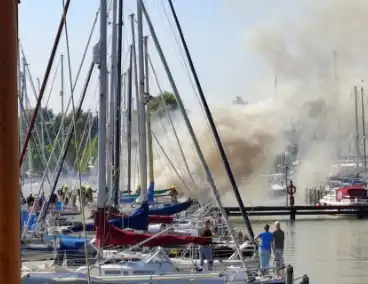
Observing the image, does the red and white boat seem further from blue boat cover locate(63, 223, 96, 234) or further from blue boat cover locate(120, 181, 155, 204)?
blue boat cover locate(63, 223, 96, 234)

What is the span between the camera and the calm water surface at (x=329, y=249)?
113 ft

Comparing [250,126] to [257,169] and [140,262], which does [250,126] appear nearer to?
[257,169]

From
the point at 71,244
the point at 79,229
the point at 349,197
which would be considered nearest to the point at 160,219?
the point at 79,229

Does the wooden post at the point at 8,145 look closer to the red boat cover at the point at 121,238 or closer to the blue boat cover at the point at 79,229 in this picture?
the red boat cover at the point at 121,238

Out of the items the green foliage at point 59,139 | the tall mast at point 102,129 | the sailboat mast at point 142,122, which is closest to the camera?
the tall mast at point 102,129

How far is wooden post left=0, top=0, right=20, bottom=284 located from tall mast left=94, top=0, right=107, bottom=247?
16.3 meters

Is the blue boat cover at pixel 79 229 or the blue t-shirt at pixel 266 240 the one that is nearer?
the blue t-shirt at pixel 266 240

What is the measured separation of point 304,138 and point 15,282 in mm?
123096

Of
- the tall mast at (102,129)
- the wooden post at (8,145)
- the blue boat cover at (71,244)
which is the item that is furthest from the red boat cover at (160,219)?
the wooden post at (8,145)

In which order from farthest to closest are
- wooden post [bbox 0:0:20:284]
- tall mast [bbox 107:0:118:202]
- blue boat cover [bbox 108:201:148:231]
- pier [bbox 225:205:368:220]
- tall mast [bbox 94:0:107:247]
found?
pier [bbox 225:205:368:220], tall mast [bbox 107:0:118:202], blue boat cover [bbox 108:201:148:231], tall mast [bbox 94:0:107:247], wooden post [bbox 0:0:20:284]

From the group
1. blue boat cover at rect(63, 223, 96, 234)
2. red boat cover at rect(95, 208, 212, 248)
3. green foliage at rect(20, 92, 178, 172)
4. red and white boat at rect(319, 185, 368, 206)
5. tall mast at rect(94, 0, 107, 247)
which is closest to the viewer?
red boat cover at rect(95, 208, 212, 248)

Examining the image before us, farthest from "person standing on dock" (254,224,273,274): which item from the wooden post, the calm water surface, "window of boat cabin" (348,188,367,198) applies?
"window of boat cabin" (348,188,367,198)

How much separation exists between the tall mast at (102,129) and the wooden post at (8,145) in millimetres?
16275

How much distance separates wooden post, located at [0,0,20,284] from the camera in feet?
16.4
